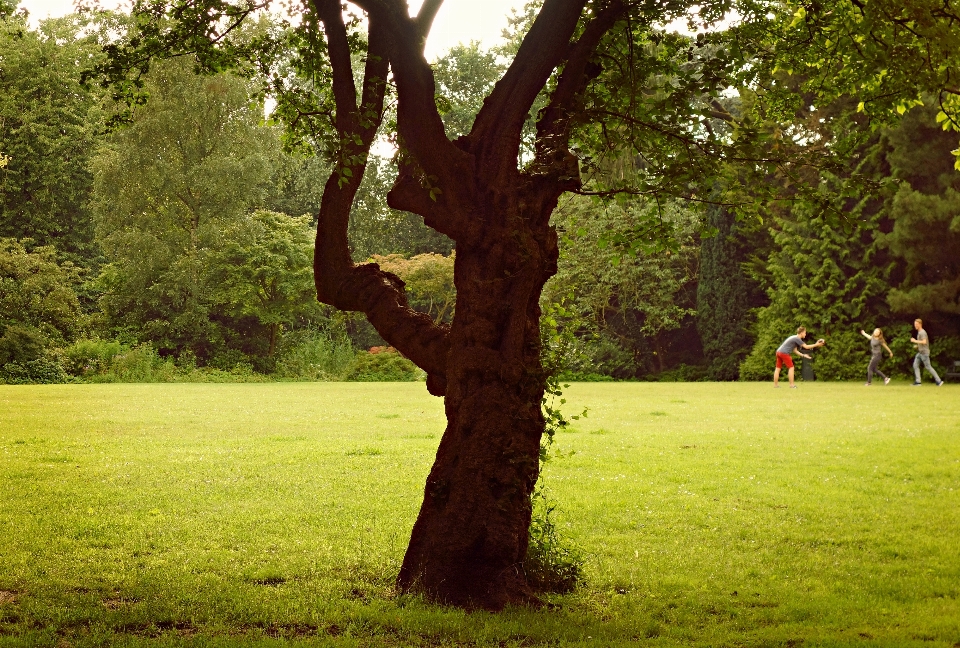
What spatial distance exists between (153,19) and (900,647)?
633 centimetres

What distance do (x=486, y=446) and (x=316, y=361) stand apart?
1252 inches

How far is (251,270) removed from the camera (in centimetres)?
3616

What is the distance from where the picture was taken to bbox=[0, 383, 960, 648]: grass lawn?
5016mm

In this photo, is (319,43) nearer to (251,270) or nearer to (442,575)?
(442,575)

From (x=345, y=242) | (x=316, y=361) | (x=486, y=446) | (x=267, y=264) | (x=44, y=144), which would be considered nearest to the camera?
(x=486, y=446)

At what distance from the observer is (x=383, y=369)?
121 ft

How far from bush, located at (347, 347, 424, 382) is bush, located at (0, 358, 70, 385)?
10.7 meters

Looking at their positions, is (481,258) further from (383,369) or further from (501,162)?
(383,369)

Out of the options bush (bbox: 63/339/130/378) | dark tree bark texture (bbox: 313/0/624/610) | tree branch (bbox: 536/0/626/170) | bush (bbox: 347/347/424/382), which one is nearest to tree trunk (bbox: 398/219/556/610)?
dark tree bark texture (bbox: 313/0/624/610)

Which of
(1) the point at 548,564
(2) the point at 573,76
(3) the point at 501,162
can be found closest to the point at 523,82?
(2) the point at 573,76

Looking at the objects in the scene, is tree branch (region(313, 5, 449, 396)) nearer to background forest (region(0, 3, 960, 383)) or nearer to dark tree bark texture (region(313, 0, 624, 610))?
dark tree bark texture (region(313, 0, 624, 610))

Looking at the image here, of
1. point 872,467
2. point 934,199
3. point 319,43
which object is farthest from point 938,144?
point 319,43

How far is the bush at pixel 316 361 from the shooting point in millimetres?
36000

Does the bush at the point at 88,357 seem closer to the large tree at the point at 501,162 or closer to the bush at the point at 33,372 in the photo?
the bush at the point at 33,372
